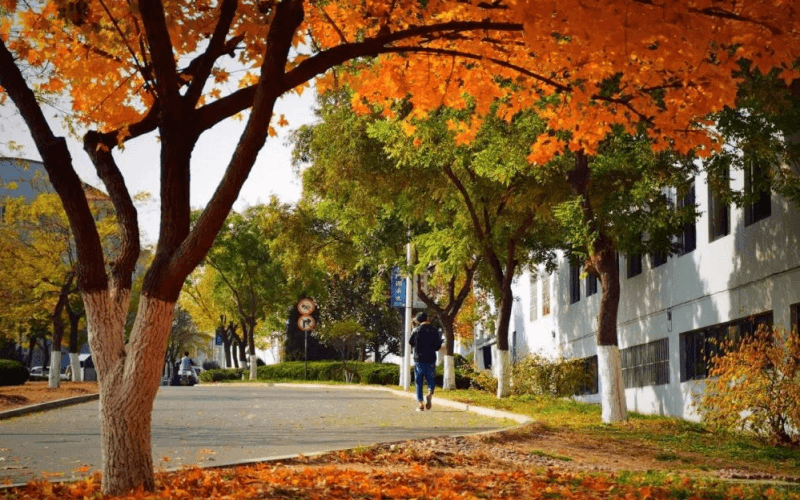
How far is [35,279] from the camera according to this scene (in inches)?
1473

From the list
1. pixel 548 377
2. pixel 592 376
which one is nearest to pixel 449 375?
pixel 592 376

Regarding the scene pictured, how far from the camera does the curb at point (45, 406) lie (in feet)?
67.3

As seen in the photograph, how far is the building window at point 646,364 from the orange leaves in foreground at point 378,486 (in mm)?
14916

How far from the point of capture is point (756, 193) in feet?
58.3

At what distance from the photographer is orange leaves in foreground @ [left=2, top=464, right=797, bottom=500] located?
27.8 feet

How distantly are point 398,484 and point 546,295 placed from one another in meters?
30.3

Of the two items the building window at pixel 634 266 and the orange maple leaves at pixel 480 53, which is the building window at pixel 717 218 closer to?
the building window at pixel 634 266

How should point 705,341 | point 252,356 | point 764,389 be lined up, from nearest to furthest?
point 764,389 < point 705,341 < point 252,356

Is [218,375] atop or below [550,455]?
atop

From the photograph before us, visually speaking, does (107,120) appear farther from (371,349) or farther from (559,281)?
(371,349)

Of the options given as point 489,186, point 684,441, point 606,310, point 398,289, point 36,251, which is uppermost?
point 489,186

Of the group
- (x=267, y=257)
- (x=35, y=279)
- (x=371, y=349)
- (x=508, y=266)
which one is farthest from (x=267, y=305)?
(x=508, y=266)

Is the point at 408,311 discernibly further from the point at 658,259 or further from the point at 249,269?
the point at 249,269

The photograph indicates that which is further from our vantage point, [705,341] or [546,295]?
[546,295]
